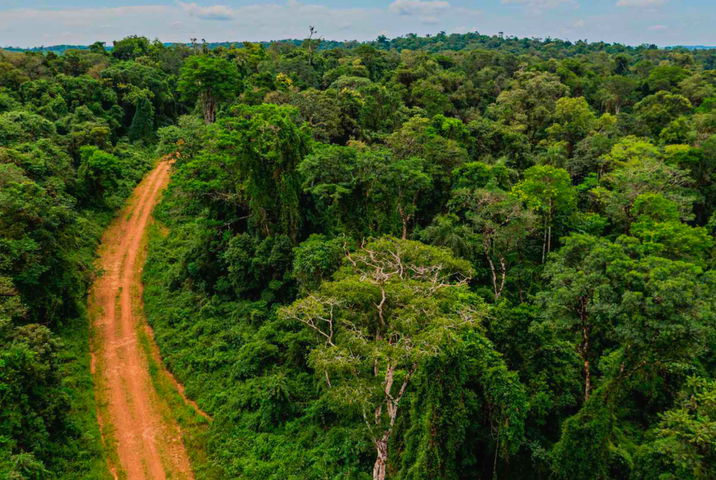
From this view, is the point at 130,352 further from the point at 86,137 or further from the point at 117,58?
the point at 117,58

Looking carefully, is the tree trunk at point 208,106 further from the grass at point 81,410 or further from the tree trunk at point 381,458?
the tree trunk at point 381,458

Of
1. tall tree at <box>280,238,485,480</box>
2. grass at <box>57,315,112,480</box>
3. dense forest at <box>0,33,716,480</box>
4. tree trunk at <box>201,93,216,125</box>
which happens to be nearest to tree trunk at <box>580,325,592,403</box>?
dense forest at <box>0,33,716,480</box>

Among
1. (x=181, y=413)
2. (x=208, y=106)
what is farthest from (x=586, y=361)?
(x=208, y=106)

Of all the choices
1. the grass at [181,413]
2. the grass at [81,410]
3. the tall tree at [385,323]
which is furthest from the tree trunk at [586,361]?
the grass at [81,410]

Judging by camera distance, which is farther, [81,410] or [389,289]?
[81,410]

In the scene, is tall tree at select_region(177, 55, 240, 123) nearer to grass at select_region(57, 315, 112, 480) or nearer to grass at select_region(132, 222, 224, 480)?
grass at select_region(57, 315, 112, 480)

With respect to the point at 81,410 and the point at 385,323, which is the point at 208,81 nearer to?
the point at 81,410

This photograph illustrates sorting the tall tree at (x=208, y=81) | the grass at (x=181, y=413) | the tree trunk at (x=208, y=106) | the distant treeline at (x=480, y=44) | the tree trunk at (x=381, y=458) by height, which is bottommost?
the grass at (x=181, y=413)

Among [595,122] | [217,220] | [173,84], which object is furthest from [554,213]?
[173,84]
